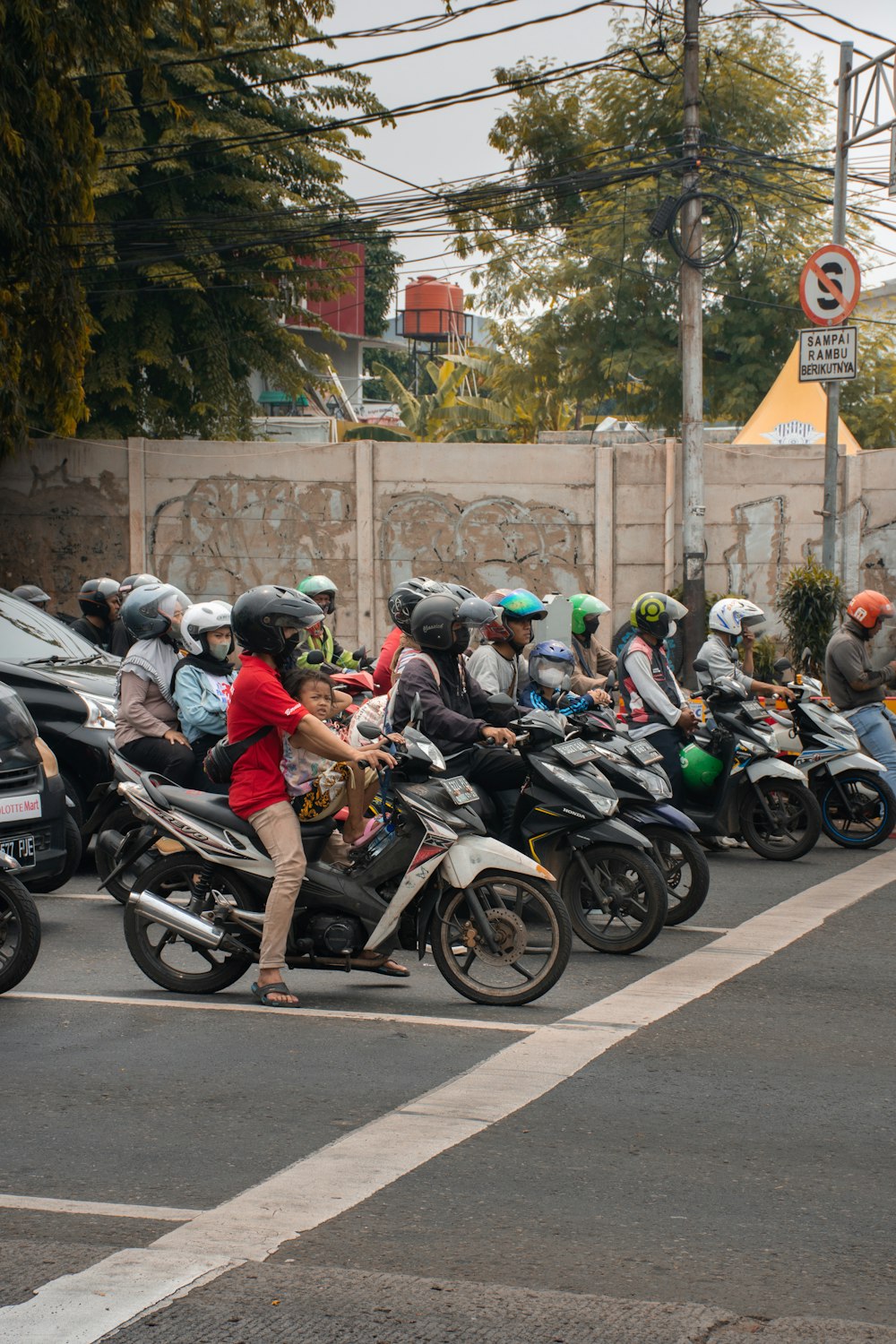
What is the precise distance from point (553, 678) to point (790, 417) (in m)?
15.8

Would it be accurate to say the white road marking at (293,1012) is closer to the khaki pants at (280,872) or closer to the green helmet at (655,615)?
the khaki pants at (280,872)

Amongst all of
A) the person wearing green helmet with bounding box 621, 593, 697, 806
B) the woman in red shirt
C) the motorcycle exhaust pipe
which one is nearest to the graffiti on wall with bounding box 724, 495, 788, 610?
the person wearing green helmet with bounding box 621, 593, 697, 806

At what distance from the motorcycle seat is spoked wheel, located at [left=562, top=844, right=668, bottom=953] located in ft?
5.36

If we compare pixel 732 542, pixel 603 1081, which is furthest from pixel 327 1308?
pixel 732 542

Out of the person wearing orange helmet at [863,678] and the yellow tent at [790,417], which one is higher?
the yellow tent at [790,417]

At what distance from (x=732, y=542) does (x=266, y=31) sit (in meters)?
9.75

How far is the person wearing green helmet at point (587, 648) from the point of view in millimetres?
10898

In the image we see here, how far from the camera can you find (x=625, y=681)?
35.2ft

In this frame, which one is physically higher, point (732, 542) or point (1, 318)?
point (1, 318)

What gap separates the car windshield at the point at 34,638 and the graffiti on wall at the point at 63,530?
8558 mm

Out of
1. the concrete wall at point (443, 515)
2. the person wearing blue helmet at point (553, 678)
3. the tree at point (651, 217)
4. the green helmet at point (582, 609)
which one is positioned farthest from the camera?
the tree at point (651, 217)

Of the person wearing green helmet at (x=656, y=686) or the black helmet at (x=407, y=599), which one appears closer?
the black helmet at (x=407, y=599)

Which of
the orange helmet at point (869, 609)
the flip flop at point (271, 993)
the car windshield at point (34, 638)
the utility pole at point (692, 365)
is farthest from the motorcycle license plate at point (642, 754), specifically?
the utility pole at point (692, 365)

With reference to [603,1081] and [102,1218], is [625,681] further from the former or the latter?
[102,1218]
